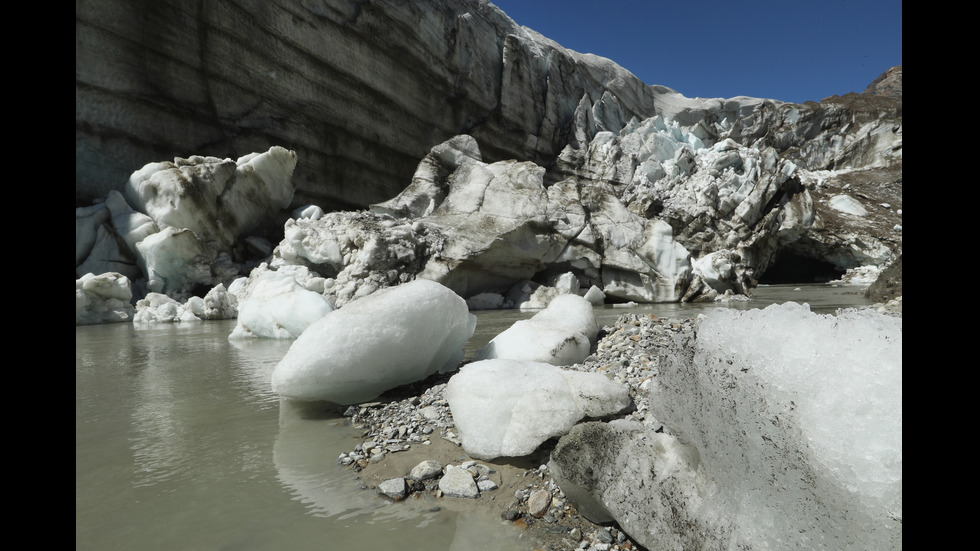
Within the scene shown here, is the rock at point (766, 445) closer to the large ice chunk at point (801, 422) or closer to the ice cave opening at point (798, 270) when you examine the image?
the large ice chunk at point (801, 422)

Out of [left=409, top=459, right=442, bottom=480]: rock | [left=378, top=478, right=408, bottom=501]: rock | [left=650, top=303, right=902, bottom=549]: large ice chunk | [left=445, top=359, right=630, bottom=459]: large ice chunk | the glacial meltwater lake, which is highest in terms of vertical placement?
[left=650, top=303, right=902, bottom=549]: large ice chunk

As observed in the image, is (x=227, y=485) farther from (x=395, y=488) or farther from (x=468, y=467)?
(x=468, y=467)

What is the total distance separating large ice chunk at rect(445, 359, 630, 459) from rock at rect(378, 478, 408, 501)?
432mm

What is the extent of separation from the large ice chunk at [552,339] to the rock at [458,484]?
5.88 feet

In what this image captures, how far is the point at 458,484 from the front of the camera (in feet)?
8.04

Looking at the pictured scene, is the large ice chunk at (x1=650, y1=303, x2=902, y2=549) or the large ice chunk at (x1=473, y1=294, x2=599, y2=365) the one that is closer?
the large ice chunk at (x1=650, y1=303, x2=902, y2=549)

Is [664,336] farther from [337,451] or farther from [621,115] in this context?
[621,115]

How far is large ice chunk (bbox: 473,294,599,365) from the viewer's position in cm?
Result: 427

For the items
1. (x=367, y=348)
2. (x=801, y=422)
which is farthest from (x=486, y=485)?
(x=367, y=348)

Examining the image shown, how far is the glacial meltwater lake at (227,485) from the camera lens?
6.79 feet

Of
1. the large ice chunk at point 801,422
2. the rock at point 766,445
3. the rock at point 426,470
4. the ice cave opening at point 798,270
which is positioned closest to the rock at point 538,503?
the rock at point 766,445

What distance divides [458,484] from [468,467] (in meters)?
0.15

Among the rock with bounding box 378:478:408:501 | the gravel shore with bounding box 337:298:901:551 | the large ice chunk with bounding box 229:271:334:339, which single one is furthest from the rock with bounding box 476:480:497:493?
the large ice chunk with bounding box 229:271:334:339

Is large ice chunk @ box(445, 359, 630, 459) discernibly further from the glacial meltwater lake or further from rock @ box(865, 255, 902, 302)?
rock @ box(865, 255, 902, 302)
